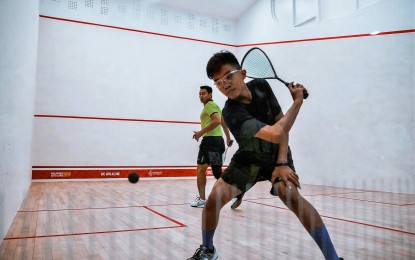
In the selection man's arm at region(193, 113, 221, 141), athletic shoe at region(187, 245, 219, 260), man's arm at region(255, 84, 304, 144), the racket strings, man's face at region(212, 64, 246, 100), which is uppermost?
the racket strings

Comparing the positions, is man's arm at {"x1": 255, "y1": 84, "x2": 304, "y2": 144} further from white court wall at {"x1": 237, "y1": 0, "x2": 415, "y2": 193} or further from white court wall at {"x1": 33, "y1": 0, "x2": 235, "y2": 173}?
white court wall at {"x1": 33, "y1": 0, "x2": 235, "y2": 173}

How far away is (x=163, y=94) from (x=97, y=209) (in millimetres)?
3014

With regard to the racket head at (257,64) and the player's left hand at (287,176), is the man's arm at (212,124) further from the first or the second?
the player's left hand at (287,176)

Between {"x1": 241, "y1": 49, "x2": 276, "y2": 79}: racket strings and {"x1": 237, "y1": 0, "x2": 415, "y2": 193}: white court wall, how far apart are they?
2871mm

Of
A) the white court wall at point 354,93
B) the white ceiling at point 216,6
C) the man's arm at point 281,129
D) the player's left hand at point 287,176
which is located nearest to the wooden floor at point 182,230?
the player's left hand at point 287,176

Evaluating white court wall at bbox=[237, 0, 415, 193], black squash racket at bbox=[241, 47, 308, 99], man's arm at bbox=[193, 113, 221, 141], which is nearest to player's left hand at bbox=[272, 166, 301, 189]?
black squash racket at bbox=[241, 47, 308, 99]

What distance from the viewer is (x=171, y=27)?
5.42 m

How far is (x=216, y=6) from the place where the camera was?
5.64 metres

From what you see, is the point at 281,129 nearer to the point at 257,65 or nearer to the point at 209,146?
the point at 257,65

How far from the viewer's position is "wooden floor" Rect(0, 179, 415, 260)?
4.73 feet

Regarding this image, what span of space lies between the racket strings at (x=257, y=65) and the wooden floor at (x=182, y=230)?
31.2 inches

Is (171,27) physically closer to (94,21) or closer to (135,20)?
(135,20)

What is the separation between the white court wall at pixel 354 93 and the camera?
12.2ft

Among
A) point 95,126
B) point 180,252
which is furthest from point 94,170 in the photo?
point 180,252
